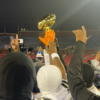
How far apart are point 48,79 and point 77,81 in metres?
0.19

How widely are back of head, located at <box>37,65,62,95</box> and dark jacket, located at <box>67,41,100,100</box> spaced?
0.48 ft

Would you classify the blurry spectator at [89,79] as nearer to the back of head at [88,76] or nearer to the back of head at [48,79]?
the back of head at [88,76]

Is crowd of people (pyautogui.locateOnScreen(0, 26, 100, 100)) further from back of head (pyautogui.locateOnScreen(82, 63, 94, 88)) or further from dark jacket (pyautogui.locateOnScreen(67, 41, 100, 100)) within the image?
back of head (pyautogui.locateOnScreen(82, 63, 94, 88))

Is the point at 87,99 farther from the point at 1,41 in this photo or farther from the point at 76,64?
the point at 1,41

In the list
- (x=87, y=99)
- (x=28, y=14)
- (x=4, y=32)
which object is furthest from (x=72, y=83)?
(x=4, y=32)

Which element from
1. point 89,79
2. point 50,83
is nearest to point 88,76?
point 89,79

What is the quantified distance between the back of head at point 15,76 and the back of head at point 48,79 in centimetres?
22

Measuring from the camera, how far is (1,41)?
3.56 metres

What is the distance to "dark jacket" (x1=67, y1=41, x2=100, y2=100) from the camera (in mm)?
450

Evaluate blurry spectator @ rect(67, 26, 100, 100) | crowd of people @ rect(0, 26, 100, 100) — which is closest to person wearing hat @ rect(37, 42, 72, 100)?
crowd of people @ rect(0, 26, 100, 100)

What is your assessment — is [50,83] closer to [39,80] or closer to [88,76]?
[39,80]

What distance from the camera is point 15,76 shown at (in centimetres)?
37

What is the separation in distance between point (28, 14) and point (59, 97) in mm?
2753

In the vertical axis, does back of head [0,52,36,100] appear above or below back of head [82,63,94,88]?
above
